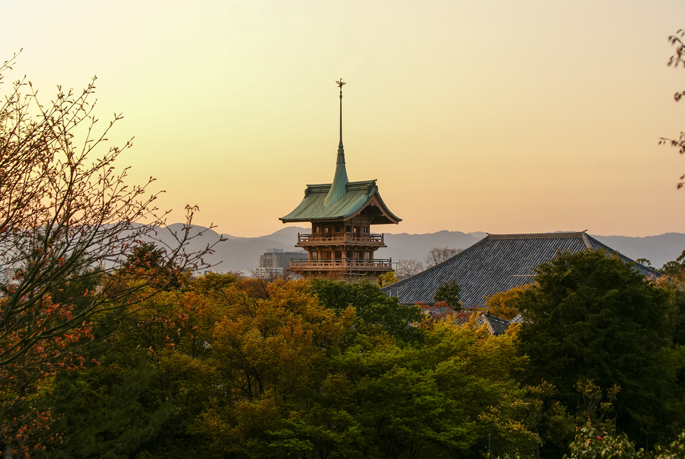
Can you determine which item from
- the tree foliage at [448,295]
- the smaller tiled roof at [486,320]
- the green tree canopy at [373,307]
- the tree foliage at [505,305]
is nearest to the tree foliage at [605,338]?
the green tree canopy at [373,307]

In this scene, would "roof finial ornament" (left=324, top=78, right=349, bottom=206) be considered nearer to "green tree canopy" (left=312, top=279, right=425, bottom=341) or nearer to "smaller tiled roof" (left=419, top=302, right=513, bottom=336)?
"smaller tiled roof" (left=419, top=302, right=513, bottom=336)

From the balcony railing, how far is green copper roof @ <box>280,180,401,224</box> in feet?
12.1

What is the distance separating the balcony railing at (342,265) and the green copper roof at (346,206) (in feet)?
12.1

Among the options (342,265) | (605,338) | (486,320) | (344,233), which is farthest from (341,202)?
(605,338)

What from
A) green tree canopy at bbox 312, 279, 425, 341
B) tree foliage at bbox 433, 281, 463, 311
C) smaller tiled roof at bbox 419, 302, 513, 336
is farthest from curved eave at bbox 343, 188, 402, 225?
green tree canopy at bbox 312, 279, 425, 341

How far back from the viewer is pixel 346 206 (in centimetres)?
5228

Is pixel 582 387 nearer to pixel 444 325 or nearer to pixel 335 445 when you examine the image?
pixel 444 325

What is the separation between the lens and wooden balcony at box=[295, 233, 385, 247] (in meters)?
51.2

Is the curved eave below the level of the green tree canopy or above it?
above

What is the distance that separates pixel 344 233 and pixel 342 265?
268 cm

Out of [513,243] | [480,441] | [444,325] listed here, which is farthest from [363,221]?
[480,441]

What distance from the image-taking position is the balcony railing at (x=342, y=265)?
5122 centimetres

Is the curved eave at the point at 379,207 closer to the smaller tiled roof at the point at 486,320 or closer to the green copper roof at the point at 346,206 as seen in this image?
the green copper roof at the point at 346,206

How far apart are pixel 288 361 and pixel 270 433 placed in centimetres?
196
